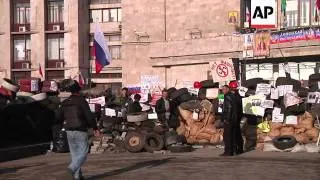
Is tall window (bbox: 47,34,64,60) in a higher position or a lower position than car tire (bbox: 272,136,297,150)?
higher

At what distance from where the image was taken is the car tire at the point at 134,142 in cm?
1927

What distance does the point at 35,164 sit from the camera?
1680cm

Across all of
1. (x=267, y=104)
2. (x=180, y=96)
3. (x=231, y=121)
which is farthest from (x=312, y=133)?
(x=180, y=96)

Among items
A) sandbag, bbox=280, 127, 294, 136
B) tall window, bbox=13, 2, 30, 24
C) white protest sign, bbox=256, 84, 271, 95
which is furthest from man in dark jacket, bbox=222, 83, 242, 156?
tall window, bbox=13, 2, 30, 24

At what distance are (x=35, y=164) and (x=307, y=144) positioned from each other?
7848mm

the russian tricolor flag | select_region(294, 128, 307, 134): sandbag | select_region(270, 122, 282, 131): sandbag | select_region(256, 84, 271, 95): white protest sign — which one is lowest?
select_region(294, 128, 307, 134): sandbag

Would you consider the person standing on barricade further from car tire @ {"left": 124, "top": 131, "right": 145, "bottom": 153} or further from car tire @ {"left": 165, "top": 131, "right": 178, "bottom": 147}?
car tire @ {"left": 124, "top": 131, "right": 145, "bottom": 153}

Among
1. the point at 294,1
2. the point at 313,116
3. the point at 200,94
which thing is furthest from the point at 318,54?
the point at 313,116

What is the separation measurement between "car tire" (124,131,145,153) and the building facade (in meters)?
19.5

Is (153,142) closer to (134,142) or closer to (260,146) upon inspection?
(134,142)

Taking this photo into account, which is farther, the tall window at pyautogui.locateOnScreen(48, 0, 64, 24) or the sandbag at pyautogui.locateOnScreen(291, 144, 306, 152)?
the tall window at pyautogui.locateOnScreen(48, 0, 64, 24)

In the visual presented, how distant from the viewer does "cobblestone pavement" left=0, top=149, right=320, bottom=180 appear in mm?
13227

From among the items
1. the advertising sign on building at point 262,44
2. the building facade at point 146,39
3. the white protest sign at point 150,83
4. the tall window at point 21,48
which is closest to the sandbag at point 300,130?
the white protest sign at point 150,83

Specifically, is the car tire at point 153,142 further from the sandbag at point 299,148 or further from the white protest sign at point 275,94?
the white protest sign at point 275,94
